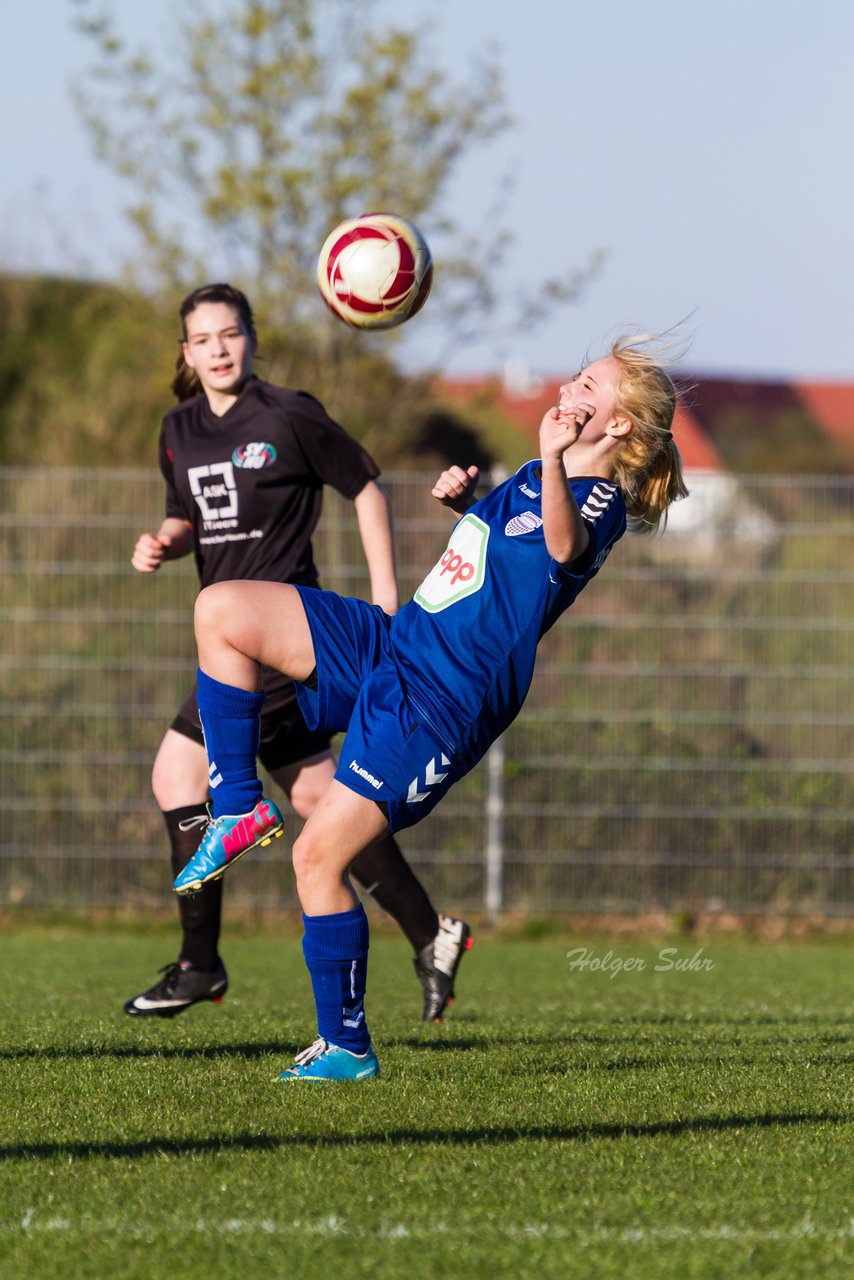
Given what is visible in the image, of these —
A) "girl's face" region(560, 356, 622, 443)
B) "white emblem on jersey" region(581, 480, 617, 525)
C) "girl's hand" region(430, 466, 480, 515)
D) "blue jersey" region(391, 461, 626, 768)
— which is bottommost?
"blue jersey" region(391, 461, 626, 768)

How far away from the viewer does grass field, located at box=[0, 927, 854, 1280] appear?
2.71 meters

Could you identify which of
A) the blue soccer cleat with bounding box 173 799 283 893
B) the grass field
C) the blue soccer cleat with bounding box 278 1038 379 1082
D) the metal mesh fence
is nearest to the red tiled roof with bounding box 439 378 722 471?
the metal mesh fence

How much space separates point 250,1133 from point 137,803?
6975 mm

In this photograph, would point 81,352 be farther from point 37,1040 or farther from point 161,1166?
point 161,1166

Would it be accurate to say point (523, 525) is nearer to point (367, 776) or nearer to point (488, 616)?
Result: point (488, 616)

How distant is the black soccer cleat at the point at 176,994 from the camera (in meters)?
5.57

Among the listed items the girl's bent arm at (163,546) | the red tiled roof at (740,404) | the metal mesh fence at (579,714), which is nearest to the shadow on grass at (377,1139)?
the girl's bent arm at (163,546)

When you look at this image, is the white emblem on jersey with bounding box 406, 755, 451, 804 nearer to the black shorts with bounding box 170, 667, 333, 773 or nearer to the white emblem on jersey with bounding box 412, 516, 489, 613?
the white emblem on jersey with bounding box 412, 516, 489, 613

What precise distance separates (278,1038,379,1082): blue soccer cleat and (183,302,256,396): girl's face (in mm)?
2440

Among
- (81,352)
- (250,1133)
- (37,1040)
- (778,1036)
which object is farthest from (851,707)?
(81,352)

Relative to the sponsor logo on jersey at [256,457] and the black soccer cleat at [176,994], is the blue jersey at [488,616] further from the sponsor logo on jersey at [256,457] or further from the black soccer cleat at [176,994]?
the black soccer cleat at [176,994]

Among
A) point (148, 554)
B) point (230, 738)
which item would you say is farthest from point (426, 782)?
point (148, 554)

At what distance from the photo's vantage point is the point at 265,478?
18.4 feet

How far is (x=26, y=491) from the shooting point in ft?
33.6
